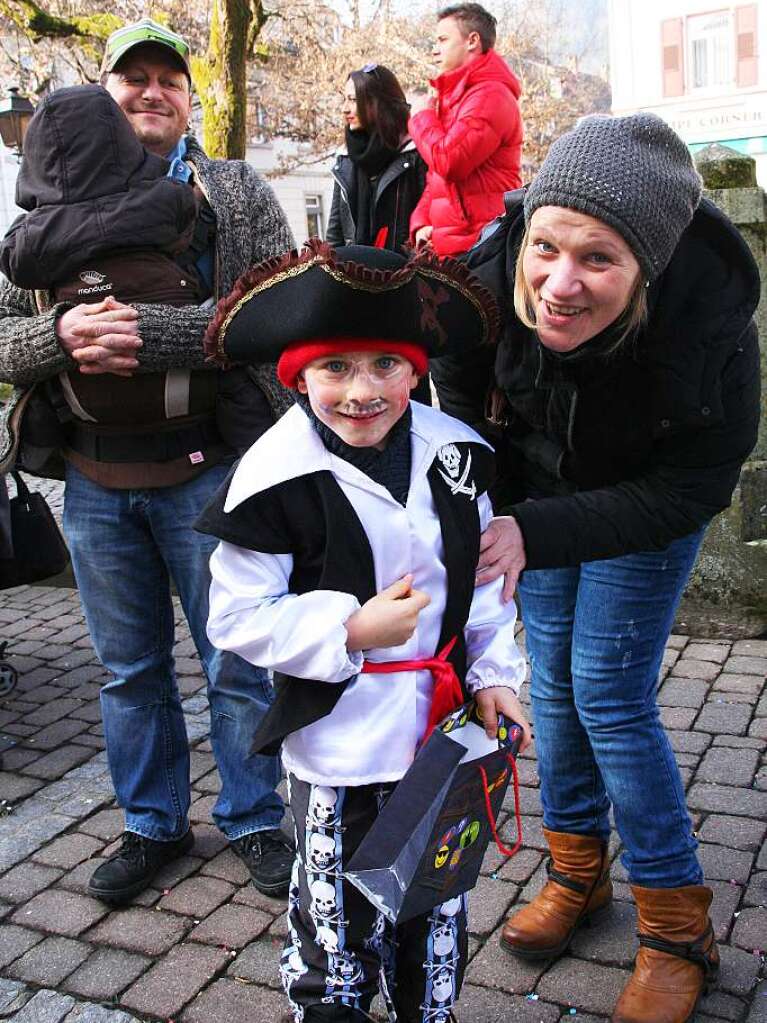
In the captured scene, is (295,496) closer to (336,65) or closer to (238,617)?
(238,617)

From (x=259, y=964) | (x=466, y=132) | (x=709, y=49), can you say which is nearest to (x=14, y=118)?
(x=466, y=132)

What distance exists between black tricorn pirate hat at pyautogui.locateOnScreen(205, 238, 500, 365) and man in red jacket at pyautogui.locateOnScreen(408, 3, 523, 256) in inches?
143

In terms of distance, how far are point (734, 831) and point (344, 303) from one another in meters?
2.21

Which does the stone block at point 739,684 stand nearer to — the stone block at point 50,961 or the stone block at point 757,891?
the stone block at point 757,891

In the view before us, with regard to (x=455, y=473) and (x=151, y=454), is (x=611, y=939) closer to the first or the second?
(x=455, y=473)

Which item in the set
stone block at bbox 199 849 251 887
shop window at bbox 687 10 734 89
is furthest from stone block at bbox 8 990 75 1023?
shop window at bbox 687 10 734 89

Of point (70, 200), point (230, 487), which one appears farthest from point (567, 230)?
point (70, 200)

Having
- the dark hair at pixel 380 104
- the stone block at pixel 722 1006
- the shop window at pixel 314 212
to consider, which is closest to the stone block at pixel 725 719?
the stone block at pixel 722 1006

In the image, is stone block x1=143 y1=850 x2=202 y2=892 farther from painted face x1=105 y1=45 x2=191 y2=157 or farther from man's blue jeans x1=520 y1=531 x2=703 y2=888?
painted face x1=105 y1=45 x2=191 y2=157

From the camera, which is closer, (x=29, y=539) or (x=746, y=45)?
(x=29, y=539)

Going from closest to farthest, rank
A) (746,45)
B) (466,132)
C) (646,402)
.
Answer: (646,402) → (466,132) → (746,45)

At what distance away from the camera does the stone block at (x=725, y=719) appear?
4047 millimetres

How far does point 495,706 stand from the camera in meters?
2.22

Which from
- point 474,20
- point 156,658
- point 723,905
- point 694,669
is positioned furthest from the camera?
point 474,20
